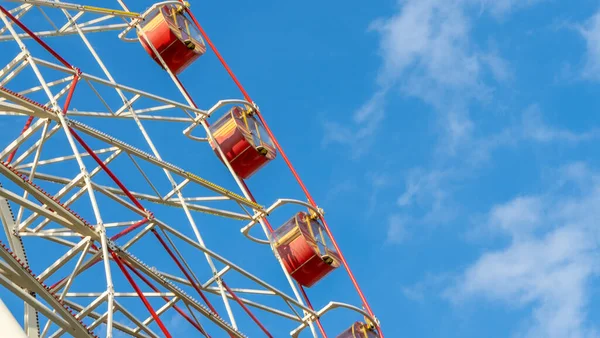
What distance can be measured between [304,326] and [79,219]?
812 cm

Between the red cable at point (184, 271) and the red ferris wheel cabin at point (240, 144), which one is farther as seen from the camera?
the red ferris wheel cabin at point (240, 144)

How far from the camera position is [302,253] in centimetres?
2823

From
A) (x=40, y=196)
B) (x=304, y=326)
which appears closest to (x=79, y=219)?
(x=40, y=196)

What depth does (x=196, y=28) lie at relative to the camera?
31.9 metres

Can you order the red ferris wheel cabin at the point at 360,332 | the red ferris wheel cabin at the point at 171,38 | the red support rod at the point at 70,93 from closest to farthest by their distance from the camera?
the red support rod at the point at 70,93, the red ferris wheel cabin at the point at 360,332, the red ferris wheel cabin at the point at 171,38

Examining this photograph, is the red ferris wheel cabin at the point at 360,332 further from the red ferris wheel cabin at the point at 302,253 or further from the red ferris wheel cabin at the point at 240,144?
the red ferris wheel cabin at the point at 240,144

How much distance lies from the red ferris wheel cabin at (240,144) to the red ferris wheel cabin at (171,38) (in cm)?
208

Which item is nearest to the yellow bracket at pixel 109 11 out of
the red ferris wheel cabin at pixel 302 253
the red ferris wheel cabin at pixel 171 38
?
the red ferris wheel cabin at pixel 171 38

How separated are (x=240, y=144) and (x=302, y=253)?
3.24 m

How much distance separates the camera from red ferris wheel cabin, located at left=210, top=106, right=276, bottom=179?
29.7m

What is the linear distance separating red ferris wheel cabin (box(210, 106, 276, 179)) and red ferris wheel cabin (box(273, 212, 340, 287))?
1867 mm

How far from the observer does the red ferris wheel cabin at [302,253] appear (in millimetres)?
28219

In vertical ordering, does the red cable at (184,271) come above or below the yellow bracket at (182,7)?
below

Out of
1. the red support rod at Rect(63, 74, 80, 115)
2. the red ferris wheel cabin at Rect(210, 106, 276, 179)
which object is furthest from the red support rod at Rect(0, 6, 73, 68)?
the red ferris wheel cabin at Rect(210, 106, 276, 179)
